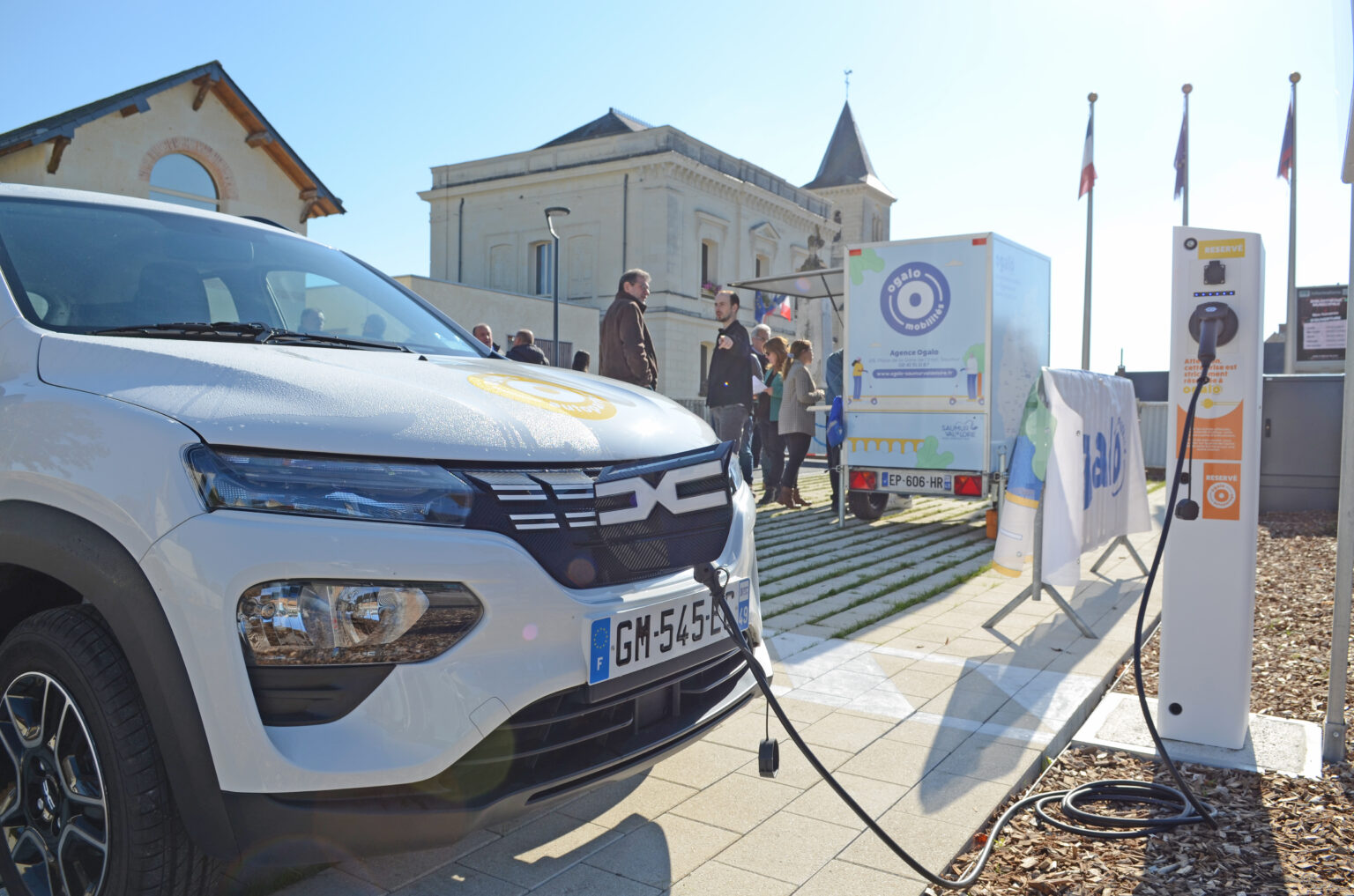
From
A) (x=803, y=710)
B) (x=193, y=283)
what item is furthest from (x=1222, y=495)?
(x=193, y=283)

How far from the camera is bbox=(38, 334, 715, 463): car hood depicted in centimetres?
208

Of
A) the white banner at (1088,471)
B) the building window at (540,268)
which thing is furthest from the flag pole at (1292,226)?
the building window at (540,268)

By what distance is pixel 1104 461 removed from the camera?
20.8 feet

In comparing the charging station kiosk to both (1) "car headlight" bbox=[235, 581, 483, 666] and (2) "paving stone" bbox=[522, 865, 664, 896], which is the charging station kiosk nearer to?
(2) "paving stone" bbox=[522, 865, 664, 896]

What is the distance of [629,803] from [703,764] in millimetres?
410

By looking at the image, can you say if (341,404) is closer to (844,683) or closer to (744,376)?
(844,683)

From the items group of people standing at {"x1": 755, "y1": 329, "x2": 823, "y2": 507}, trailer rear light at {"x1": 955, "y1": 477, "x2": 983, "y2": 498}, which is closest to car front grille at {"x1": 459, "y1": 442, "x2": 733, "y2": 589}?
trailer rear light at {"x1": 955, "y1": 477, "x2": 983, "y2": 498}

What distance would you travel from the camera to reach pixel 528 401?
8.35ft

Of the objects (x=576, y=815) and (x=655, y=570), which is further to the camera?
(x=576, y=815)

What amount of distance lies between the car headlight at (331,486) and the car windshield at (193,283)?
801mm

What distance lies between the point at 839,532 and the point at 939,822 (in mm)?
6632

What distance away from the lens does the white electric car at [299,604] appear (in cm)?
193

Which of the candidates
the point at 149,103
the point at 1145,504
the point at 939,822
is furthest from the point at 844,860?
the point at 149,103

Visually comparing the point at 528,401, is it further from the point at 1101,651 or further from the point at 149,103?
the point at 149,103
